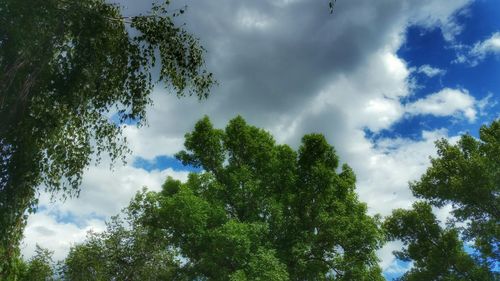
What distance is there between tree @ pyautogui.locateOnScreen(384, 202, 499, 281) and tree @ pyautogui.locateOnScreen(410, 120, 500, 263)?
5.76 ft

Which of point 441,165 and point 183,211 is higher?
point 441,165

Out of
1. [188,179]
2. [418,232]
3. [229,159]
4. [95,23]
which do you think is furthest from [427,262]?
[95,23]

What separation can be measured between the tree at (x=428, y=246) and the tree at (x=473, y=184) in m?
1.76

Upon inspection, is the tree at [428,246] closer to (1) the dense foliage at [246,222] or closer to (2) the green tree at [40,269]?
(1) the dense foliage at [246,222]

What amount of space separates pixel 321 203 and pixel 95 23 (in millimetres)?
21583

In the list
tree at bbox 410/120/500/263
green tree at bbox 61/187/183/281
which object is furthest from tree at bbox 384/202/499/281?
green tree at bbox 61/187/183/281

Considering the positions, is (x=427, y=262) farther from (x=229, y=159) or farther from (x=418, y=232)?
(x=229, y=159)

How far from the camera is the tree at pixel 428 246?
106ft

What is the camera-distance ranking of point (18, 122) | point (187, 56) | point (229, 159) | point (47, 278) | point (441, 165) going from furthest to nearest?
point (47, 278) < point (229, 159) < point (441, 165) < point (187, 56) < point (18, 122)

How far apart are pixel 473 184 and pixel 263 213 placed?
13.7m

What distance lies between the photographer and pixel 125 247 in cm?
3412

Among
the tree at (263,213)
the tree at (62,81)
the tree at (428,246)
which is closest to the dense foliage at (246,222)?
the tree at (263,213)

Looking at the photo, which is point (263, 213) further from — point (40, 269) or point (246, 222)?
point (40, 269)

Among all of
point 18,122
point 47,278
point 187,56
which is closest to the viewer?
point 18,122
